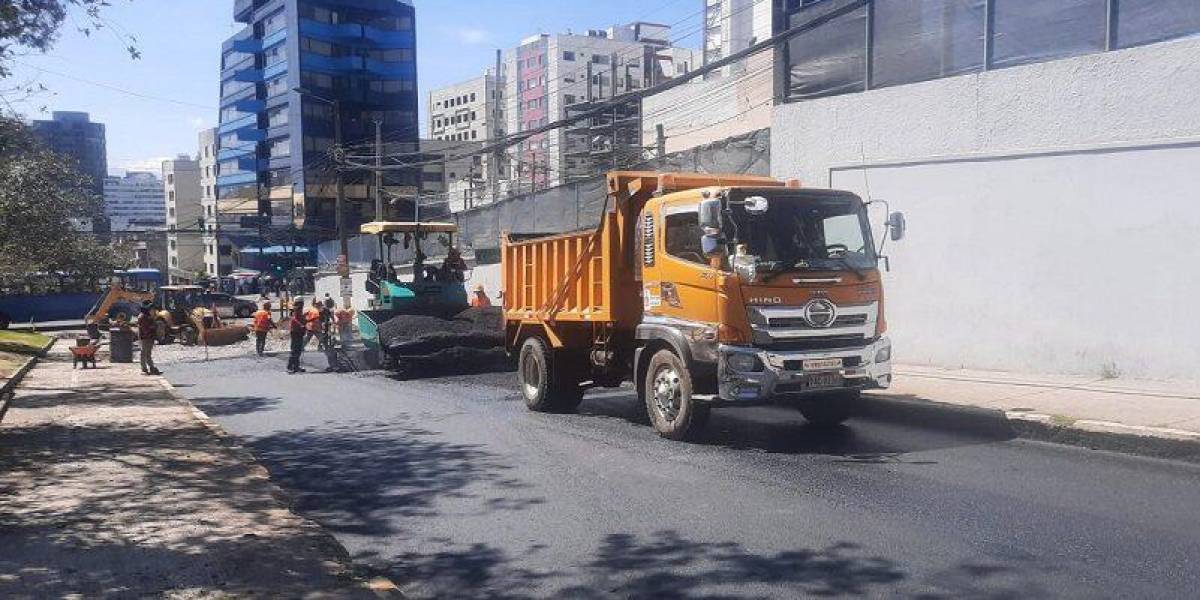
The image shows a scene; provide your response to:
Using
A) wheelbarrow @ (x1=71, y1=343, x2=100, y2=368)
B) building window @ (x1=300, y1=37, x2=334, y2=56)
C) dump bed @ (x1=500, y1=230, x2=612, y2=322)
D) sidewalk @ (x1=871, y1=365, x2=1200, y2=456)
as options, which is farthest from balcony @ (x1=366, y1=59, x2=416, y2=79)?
sidewalk @ (x1=871, y1=365, x2=1200, y2=456)

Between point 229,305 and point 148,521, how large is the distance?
43.4 m

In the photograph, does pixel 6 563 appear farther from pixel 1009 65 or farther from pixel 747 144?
pixel 747 144

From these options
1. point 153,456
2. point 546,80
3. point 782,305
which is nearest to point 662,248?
point 782,305

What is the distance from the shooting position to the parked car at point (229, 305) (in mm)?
44550

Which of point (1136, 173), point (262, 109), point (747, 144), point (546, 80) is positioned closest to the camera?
point (1136, 173)

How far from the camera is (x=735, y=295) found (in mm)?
8195

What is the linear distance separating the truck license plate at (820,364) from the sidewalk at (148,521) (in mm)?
4450

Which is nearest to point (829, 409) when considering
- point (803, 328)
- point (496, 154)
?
point (803, 328)

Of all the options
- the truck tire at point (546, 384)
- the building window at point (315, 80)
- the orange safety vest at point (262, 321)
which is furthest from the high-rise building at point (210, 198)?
the truck tire at point (546, 384)

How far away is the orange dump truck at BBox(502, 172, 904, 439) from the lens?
26.9 ft

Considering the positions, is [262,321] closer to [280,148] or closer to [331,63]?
[280,148]

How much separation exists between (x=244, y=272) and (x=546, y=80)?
3799 cm

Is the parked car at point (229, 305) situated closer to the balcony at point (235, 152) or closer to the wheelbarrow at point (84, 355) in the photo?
the wheelbarrow at point (84, 355)

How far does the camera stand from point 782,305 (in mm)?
8211
